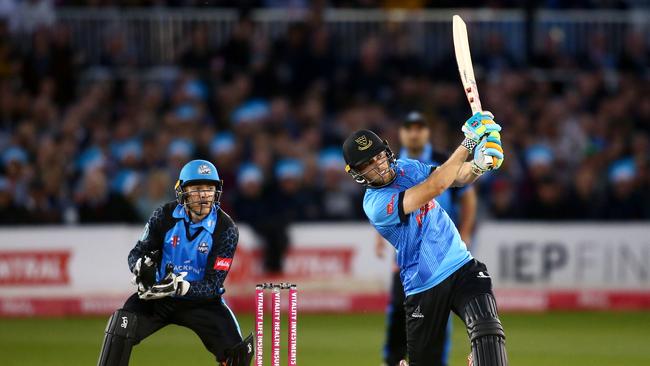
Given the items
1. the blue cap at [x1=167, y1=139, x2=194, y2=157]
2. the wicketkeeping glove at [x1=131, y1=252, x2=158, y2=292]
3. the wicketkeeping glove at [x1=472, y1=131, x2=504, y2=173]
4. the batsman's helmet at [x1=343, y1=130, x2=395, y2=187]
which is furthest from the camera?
the blue cap at [x1=167, y1=139, x2=194, y2=157]

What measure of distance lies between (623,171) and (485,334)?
379 inches

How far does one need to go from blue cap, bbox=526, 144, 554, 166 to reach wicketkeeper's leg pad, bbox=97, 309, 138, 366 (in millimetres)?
9449

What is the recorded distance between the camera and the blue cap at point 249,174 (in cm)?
1557

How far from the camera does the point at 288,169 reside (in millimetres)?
15906

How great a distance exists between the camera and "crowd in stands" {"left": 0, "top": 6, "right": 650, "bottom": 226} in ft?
52.0

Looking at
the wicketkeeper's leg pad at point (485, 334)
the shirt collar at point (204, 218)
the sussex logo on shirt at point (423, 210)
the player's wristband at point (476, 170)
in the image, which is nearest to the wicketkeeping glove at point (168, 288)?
the shirt collar at point (204, 218)

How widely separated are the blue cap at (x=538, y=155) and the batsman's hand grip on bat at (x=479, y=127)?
9.33m

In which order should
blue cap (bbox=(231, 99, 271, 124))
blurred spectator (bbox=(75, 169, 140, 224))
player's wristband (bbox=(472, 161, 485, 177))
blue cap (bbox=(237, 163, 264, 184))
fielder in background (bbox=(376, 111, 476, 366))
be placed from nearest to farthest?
1. player's wristband (bbox=(472, 161, 485, 177))
2. fielder in background (bbox=(376, 111, 476, 366))
3. blue cap (bbox=(237, 163, 264, 184))
4. blurred spectator (bbox=(75, 169, 140, 224))
5. blue cap (bbox=(231, 99, 271, 124))

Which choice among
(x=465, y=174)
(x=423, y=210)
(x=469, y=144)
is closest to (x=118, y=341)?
(x=423, y=210)

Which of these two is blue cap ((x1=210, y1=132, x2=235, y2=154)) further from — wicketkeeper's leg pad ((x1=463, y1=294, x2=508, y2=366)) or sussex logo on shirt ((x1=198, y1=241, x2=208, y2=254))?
wicketkeeper's leg pad ((x1=463, y1=294, x2=508, y2=366))

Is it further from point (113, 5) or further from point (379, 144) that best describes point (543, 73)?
point (379, 144)

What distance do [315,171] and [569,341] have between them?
4.70 meters

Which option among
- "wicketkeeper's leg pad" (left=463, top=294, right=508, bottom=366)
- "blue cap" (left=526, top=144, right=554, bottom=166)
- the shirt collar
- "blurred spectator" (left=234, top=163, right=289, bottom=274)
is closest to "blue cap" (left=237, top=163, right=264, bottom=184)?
"blurred spectator" (left=234, top=163, right=289, bottom=274)

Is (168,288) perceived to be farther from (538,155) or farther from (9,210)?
(538,155)
